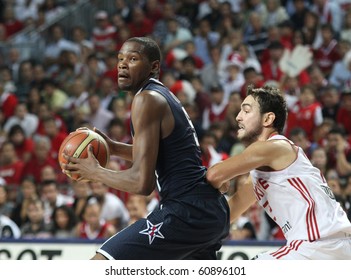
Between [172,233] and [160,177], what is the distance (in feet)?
1.13

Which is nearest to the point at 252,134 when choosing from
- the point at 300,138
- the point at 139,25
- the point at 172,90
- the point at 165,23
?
the point at 300,138

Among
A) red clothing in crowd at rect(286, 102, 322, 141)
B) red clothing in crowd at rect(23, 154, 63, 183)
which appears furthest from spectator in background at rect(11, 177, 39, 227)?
red clothing in crowd at rect(286, 102, 322, 141)

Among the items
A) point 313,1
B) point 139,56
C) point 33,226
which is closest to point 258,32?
A: point 313,1

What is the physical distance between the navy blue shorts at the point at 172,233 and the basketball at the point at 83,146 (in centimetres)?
47

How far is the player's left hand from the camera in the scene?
14.6ft

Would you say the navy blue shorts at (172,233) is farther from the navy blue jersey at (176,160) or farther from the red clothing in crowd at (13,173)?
the red clothing in crowd at (13,173)

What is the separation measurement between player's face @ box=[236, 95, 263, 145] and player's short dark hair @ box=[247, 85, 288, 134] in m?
0.03

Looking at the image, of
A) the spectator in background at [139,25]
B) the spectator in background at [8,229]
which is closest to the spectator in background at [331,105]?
the spectator in background at [8,229]

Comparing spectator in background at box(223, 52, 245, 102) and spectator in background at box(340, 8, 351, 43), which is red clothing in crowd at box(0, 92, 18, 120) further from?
spectator in background at box(340, 8, 351, 43)

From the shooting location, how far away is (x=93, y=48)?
13.6 meters

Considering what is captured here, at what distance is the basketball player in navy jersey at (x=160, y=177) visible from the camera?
4320 millimetres

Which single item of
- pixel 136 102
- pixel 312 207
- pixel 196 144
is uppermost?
pixel 136 102
